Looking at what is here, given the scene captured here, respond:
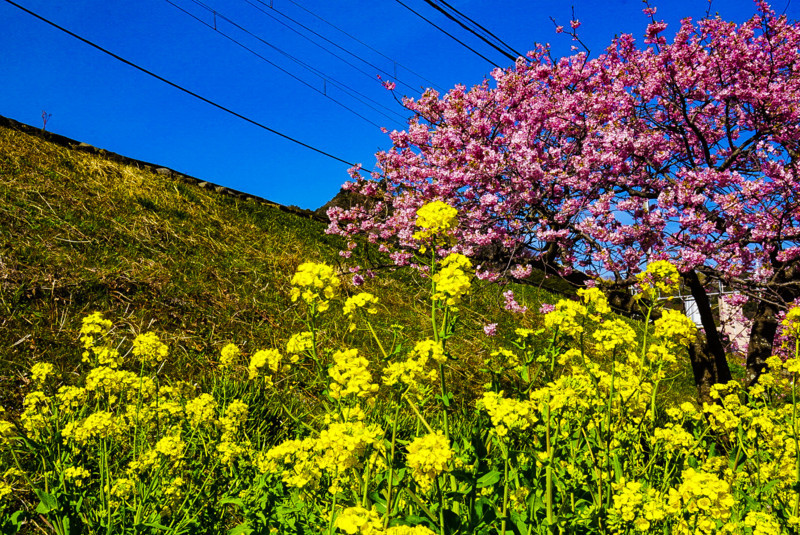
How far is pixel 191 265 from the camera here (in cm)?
662

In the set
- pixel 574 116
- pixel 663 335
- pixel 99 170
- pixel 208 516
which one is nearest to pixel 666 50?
pixel 574 116

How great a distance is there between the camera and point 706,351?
5.78 meters

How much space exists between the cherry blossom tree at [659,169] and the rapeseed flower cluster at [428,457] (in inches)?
150

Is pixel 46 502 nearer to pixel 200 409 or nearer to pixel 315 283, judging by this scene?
pixel 200 409

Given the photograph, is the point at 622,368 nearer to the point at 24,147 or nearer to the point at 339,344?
the point at 339,344

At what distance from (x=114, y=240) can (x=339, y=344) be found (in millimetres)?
3188

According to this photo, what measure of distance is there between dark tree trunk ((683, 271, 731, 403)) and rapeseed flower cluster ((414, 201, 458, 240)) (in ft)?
11.5

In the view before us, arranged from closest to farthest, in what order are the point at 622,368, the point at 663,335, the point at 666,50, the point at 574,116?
the point at 663,335 < the point at 622,368 < the point at 666,50 < the point at 574,116

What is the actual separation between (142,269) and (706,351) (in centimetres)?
643

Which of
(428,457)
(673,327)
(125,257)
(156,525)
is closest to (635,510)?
(428,457)

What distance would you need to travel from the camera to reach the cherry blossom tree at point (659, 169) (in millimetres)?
4977

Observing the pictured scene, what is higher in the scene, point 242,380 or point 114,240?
point 114,240

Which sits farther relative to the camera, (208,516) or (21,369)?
(21,369)

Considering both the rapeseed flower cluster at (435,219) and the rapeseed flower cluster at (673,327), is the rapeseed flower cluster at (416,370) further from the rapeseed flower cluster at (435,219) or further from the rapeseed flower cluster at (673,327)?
the rapeseed flower cluster at (673,327)
